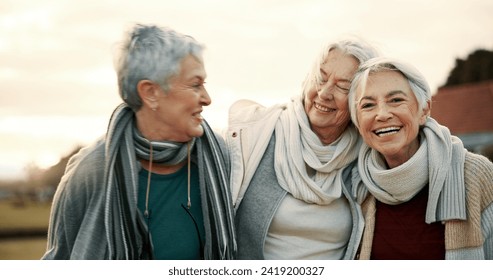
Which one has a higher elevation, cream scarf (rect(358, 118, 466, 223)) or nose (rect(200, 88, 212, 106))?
nose (rect(200, 88, 212, 106))

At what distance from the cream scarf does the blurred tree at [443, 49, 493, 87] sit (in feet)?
3.12

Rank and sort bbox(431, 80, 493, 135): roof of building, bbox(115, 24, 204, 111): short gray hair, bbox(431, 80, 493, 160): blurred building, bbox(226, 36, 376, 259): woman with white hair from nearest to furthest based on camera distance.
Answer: bbox(115, 24, 204, 111): short gray hair, bbox(226, 36, 376, 259): woman with white hair, bbox(431, 80, 493, 160): blurred building, bbox(431, 80, 493, 135): roof of building

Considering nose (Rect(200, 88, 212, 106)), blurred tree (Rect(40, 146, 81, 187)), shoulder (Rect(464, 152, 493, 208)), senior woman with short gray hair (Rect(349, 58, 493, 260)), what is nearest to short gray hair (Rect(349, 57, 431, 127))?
senior woman with short gray hair (Rect(349, 58, 493, 260))

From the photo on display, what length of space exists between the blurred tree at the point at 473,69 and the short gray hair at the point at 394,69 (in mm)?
897

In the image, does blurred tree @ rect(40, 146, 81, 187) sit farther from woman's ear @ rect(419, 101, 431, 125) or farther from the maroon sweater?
woman's ear @ rect(419, 101, 431, 125)

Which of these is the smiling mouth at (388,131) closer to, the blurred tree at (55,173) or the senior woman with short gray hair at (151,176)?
the senior woman with short gray hair at (151,176)

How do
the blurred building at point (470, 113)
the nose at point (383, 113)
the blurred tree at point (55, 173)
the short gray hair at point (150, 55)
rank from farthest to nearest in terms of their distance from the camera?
1. the blurred building at point (470, 113)
2. the blurred tree at point (55, 173)
3. the nose at point (383, 113)
4. the short gray hair at point (150, 55)

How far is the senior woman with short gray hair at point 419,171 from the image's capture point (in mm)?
3041

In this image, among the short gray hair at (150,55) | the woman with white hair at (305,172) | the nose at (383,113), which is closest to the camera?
the short gray hair at (150,55)

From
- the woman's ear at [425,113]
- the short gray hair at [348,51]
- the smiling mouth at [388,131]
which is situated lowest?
the smiling mouth at [388,131]

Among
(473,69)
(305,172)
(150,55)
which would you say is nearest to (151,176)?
(150,55)

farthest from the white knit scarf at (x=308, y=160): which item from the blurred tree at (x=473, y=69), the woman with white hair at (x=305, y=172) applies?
the blurred tree at (x=473, y=69)

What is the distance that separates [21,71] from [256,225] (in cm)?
138

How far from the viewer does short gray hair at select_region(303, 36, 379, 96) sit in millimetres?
3115
